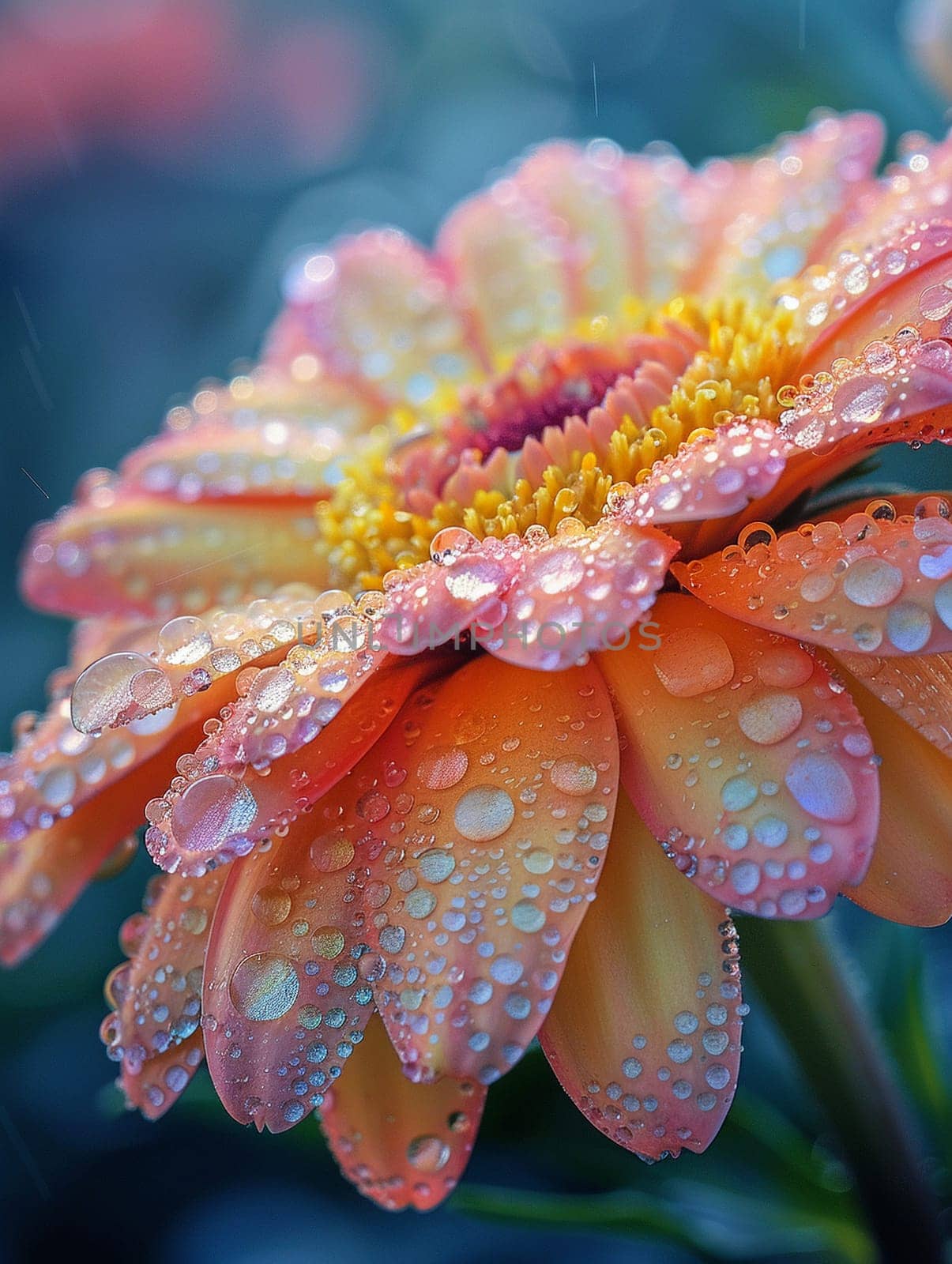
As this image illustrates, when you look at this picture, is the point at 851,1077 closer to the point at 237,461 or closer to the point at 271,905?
the point at 271,905

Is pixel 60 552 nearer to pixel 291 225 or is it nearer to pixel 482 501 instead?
pixel 482 501

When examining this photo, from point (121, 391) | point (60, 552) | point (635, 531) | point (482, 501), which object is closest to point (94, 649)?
point (60, 552)

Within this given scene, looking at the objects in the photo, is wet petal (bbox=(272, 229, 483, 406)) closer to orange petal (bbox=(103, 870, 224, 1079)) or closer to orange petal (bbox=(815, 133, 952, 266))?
orange petal (bbox=(815, 133, 952, 266))

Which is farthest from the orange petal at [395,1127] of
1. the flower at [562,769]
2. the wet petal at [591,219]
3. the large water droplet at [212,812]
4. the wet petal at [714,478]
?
the wet petal at [591,219]

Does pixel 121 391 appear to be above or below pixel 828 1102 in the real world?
above

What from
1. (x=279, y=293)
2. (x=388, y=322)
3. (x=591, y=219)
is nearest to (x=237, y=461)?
(x=388, y=322)

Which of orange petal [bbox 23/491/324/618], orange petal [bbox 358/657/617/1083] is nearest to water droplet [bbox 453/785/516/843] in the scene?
orange petal [bbox 358/657/617/1083]

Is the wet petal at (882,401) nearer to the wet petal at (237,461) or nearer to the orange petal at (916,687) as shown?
the orange petal at (916,687)

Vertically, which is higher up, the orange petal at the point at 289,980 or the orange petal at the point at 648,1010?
the orange petal at the point at 289,980
